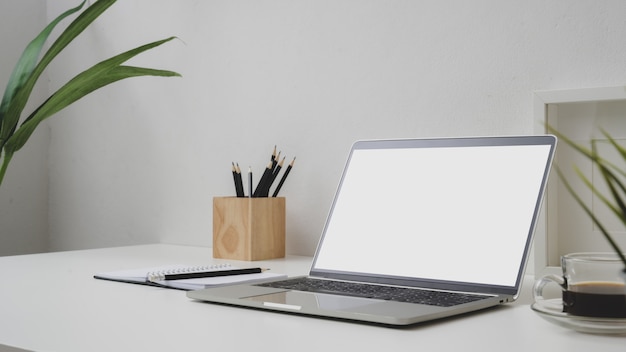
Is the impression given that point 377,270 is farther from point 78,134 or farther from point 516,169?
point 78,134

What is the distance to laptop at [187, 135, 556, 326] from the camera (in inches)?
34.7

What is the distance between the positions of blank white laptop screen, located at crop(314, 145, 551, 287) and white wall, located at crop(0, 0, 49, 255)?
1.08 meters

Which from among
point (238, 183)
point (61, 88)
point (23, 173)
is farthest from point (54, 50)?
point (23, 173)

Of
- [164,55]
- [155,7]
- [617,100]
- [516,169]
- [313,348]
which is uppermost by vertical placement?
[155,7]

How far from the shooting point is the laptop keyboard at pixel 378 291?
0.86m

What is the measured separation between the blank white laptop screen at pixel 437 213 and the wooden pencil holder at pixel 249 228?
242mm

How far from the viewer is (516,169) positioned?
98 centimetres

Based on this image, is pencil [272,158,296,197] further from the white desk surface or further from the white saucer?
the white saucer

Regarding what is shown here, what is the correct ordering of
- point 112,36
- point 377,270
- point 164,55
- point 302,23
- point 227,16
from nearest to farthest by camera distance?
point 377,270
point 302,23
point 227,16
point 164,55
point 112,36

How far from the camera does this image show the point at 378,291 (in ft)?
3.08

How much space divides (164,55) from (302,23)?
401 millimetres

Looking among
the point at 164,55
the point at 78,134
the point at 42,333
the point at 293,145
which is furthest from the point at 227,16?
the point at 42,333

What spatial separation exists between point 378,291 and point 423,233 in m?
0.13

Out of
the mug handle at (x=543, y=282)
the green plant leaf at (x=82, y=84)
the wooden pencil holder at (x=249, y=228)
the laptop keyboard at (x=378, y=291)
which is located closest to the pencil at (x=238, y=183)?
the wooden pencil holder at (x=249, y=228)
